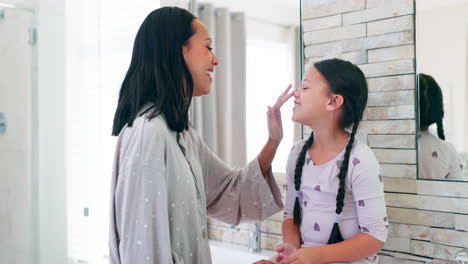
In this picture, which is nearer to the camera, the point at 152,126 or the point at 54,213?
the point at 152,126

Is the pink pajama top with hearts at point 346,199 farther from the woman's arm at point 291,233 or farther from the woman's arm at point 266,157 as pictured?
the woman's arm at point 266,157

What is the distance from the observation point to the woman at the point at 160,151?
3.18 feet

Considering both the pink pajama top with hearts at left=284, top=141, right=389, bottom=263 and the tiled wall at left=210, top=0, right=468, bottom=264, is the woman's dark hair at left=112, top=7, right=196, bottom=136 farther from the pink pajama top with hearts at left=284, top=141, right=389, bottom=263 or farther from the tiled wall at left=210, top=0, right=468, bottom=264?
the tiled wall at left=210, top=0, right=468, bottom=264

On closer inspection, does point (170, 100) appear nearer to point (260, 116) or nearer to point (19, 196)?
point (260, 116)

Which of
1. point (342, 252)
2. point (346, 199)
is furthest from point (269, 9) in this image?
point (342, 252)

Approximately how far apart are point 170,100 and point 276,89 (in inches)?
24.2

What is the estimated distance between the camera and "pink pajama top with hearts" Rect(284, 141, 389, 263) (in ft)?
3.51

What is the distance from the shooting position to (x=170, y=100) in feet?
3.52

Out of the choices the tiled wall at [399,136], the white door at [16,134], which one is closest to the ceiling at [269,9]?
the tiled wall at [399,136]

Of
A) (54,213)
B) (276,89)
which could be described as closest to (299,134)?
(276,89)

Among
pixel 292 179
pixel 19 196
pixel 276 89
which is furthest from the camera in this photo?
pixel 19 196

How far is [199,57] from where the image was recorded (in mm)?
1170

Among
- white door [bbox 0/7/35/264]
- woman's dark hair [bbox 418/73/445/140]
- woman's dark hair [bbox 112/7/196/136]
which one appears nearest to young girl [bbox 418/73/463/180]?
woman's dark hair [bbox 418/73/445/140]

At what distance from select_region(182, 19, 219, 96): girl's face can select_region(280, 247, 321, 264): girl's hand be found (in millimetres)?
493
